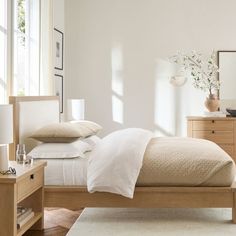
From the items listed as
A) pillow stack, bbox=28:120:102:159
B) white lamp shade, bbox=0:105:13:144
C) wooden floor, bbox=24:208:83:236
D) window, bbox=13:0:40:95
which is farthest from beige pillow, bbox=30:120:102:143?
white lamp shade, bbox=0:105:13:144

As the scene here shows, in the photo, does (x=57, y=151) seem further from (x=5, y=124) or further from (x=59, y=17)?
(x=59, y=17)

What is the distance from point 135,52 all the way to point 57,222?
3.26 m

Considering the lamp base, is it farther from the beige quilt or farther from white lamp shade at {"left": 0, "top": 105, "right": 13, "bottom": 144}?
the beige quilt

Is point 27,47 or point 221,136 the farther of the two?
point 221,136

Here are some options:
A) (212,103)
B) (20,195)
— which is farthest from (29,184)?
(212,103)

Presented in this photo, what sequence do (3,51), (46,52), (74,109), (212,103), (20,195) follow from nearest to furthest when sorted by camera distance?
(20,195) < (3,51) < (46,52) < (74,109) < (212,103)

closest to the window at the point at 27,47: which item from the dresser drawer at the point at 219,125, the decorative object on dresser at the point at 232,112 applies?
the dresser drawer at the point at 219,125

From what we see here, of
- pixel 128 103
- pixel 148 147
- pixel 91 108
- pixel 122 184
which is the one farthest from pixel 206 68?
pixel 122 184

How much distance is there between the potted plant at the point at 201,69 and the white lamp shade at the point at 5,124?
376 cm

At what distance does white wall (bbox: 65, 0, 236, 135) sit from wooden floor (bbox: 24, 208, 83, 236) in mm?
2582

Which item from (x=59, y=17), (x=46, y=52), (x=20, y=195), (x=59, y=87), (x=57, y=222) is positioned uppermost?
(x=59, y=17)

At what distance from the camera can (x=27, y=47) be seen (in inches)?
187

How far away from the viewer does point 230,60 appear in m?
6.07

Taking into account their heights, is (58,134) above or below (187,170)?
above
